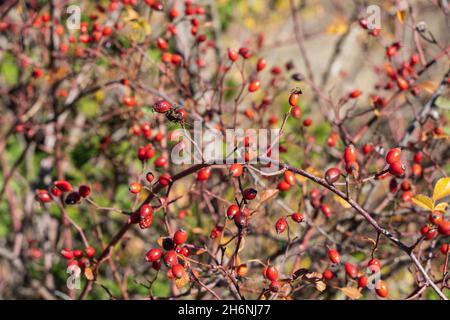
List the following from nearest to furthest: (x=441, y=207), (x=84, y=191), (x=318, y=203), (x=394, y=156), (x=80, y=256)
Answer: (x=394, y=156)
(x=441, y=207)
(x=84, y=191)
(x=80, y=256)
(x=318, y=203)

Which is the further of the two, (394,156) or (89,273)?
(89,273)

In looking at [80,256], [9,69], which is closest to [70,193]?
[80,256]

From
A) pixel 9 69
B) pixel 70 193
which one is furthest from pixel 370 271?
pixel 9 69

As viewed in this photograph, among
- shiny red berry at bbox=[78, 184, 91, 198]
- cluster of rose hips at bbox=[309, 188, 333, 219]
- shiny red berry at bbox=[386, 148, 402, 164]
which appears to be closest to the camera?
shiny red berry at bbox=[386, 148, 402, 164]

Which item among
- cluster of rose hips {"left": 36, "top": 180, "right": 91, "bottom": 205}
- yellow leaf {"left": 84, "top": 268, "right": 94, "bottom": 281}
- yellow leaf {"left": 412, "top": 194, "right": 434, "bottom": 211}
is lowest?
yellow leaf {"left": 84, "top": 268, "right": 94, "bottom": 281}

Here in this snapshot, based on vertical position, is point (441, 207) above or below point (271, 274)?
above

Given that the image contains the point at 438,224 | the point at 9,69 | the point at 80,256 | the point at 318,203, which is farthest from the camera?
the point at 9,69

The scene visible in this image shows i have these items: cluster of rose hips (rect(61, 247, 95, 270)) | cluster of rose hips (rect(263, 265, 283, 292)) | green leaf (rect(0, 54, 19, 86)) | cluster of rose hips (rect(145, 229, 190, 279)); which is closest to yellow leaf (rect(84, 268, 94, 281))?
cluster of rose hips (rect(61, 247, 95, 270))

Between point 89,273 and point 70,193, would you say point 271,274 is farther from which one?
point 70,193

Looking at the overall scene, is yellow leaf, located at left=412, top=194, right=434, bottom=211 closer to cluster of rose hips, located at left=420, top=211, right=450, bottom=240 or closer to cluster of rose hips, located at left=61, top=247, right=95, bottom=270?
cluster of rose hips, located at left=420, top=211, right=450, bottom=240

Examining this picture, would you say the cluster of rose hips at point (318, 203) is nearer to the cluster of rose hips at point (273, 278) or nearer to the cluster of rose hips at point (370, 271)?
the cluster of rose hips at point (370, 271)

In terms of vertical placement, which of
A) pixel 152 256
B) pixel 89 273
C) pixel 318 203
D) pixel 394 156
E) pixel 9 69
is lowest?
pixel 89 273
